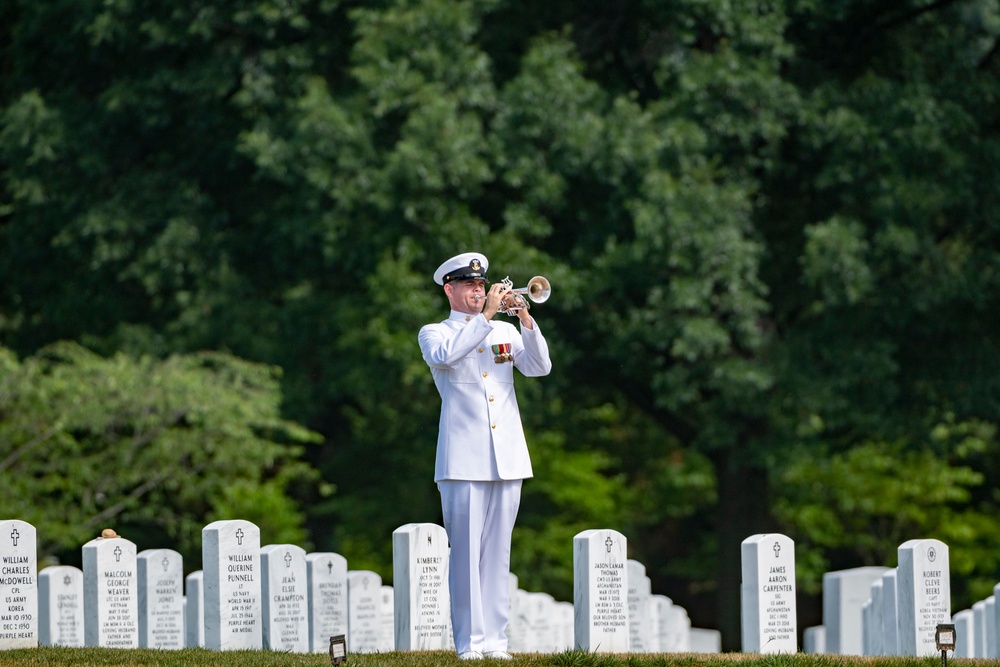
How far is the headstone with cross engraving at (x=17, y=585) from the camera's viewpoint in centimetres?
967

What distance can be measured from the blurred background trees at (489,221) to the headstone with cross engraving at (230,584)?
7.97 metres

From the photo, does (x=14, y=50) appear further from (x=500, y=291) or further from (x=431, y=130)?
(x=500, y=291)

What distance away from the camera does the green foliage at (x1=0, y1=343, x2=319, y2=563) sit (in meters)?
17.3

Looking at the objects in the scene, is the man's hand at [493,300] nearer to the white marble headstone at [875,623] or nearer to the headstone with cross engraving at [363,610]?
the headstone with cross engraving at [363,610]

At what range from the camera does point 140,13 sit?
66.2 ft

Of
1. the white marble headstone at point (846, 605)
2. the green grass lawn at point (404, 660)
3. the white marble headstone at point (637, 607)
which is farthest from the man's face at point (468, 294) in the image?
the white marble headstone at point (846, 605)

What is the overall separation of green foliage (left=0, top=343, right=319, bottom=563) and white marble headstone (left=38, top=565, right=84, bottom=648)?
464 centimetres

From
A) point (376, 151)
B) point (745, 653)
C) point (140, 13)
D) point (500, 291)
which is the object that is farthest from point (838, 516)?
point (500, 291)

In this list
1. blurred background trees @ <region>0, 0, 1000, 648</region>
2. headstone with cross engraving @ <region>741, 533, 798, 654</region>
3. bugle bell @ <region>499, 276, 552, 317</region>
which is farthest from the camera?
blurred background trees @ <region>0, 0, 1000, 648</region>

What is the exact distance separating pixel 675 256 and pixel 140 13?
→ 7.62 meters

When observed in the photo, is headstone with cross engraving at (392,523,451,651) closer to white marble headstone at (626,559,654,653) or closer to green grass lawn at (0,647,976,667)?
green grass lawn at (0,647,976,667)

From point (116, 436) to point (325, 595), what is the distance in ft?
26.2

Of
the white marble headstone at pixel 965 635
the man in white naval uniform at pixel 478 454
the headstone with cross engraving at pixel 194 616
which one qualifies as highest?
the man in white naval uniform at pixel 478 454

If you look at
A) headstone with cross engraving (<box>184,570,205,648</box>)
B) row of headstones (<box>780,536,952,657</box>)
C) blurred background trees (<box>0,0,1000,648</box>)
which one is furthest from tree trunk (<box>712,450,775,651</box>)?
headstone with cross engraving (<box>184,570,205,648</box>)
